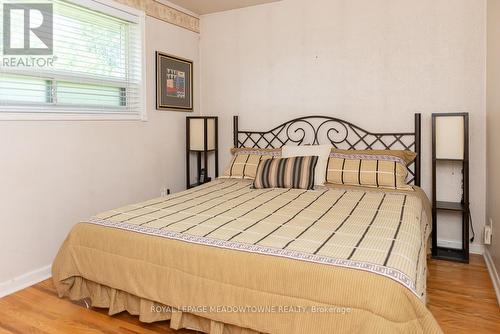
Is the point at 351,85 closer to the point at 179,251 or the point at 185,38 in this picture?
the point at 185,38

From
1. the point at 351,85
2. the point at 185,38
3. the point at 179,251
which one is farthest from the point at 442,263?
the point at 185,38

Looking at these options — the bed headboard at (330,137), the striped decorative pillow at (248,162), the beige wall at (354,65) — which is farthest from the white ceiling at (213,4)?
the striped decorative pillow at (248,162)

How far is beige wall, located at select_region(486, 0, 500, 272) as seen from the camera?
2.55 meters

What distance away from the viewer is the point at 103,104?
3.17 meters

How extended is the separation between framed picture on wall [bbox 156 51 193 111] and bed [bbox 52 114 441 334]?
1.44m

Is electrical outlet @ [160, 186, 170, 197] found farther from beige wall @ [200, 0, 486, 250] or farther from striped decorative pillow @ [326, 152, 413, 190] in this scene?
striped decorative pillow @ [326, 152, 413, 190]

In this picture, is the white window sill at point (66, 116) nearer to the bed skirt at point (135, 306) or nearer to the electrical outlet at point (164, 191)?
the electrical outlet at point (164, 191)

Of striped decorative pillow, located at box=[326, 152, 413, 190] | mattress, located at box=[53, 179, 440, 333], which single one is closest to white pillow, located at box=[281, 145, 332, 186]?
striped decorative pillow, located at box=[326, 152, 413, 190]

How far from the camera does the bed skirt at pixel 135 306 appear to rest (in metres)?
1.78

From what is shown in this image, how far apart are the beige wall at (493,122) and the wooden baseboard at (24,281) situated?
3.21 m

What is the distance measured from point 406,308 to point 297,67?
2.84m

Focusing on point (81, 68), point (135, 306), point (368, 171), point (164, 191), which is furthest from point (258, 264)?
point (164, 191)

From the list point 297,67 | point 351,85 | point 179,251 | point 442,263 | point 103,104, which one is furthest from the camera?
point 297,67

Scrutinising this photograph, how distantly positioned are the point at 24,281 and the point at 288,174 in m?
2.10
